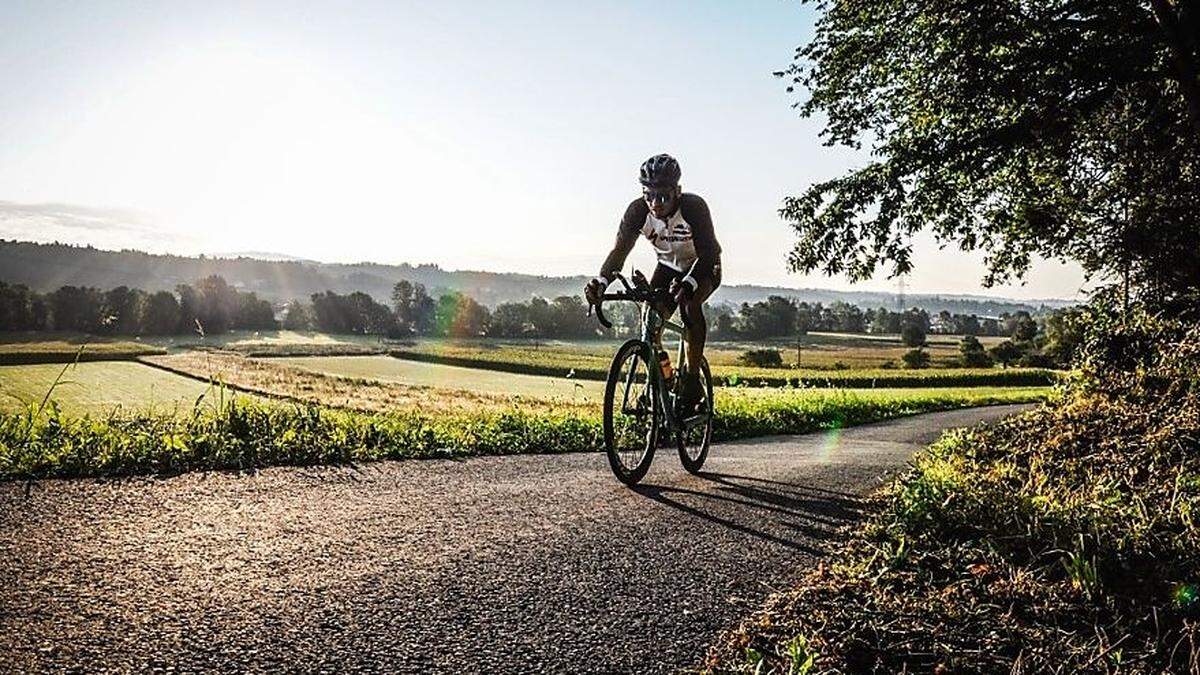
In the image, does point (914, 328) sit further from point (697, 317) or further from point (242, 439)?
point (242, 439)

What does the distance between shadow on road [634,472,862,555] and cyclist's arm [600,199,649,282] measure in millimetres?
1861

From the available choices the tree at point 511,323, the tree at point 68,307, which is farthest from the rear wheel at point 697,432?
the tree at point 511,323

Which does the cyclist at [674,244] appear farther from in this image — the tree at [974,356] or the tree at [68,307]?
the tree at [974,356]

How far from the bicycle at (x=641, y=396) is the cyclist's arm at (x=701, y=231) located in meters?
0.43

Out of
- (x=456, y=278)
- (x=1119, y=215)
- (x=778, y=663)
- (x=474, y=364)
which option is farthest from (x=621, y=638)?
(x=456, y=278)

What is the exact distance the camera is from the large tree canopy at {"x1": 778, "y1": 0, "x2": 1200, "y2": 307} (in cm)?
1133

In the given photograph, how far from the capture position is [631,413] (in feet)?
21.6

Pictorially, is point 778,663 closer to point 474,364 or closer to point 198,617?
point 198,617

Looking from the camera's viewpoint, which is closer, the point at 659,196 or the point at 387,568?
the point at 387,568

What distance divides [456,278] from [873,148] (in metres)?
148

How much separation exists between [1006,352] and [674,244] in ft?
271

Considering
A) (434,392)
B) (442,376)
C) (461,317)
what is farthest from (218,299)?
(461,317)

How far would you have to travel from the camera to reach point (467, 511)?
513 cm

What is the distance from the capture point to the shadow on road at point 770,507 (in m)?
4.99
